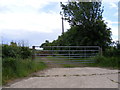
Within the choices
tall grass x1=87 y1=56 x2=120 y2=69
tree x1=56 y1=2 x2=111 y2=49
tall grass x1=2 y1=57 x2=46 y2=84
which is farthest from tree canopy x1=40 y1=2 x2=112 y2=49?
tall grass x1=2 y1=57 x2=46 y2=84

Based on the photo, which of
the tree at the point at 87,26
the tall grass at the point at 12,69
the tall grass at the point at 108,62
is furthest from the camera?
the tree at the point at 87,26

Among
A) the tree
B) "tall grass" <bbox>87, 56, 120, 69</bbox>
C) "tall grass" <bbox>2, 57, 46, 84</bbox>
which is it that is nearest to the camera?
"tall grass" <bbox>2, 57, 46, 84</bbox>

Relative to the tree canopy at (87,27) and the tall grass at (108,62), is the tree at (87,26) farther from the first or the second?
the tall grass at (108,62)

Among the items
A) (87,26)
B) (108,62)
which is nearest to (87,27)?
(87,26)

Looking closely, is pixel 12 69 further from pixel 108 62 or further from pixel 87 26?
pixel 87 26

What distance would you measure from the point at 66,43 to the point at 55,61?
6.56 metres

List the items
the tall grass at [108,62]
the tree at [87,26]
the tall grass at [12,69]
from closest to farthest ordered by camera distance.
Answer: the tall grass at [12,69] → the tall grass at [108,62] → the tree at [87,26]

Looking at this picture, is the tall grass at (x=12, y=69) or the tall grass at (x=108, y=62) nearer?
the tall grass at (x=12, y=69)

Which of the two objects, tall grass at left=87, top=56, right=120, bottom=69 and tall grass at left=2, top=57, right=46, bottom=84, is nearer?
tall grass at left=2, top=57, right=46, bottom=84

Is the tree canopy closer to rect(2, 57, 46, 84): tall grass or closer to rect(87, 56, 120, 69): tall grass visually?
rect(87, 56, 120, 69): tall grass

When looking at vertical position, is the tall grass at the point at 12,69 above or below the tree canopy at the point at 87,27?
below

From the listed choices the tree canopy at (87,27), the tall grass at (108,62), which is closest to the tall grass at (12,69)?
the tall grass at (108,62)

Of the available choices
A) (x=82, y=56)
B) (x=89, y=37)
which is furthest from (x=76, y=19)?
(x=82, y=56)

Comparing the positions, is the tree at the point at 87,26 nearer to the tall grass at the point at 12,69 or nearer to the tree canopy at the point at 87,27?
the tree canopy at the point at 87,27
